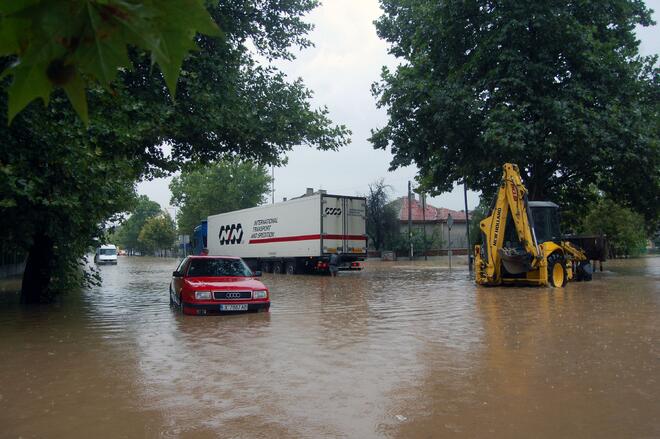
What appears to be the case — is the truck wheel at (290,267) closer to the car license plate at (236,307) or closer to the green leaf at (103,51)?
the car license plate at (236,307)

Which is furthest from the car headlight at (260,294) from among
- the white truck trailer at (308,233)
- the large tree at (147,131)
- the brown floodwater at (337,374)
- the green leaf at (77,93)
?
the white truck trailer at (308,233)

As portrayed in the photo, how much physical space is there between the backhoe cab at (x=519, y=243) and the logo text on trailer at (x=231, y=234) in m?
18.6

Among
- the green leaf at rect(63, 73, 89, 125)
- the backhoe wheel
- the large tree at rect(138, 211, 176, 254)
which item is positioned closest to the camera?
the green leaf at rect(63, 73, 89, 125)

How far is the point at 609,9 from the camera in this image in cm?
2311

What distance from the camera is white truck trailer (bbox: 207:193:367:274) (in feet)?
92.0

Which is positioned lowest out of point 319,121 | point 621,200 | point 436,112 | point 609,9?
point 621,200

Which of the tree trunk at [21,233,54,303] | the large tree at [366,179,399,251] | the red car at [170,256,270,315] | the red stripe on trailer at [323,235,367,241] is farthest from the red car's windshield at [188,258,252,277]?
the large tree at [366,179,399,251]

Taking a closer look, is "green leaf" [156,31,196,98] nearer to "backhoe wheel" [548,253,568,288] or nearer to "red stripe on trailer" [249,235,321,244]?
"backhoe wheel" [548,253,568,288]

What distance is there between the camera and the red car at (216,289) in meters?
12.2

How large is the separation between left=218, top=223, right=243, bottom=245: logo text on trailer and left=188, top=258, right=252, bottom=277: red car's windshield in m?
21.2

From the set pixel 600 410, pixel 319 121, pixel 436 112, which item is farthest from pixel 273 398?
pixel 436 112

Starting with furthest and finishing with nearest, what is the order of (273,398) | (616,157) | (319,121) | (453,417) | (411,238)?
(411,238)
(616,157)
(319,121)
(273,398)
(453,417)

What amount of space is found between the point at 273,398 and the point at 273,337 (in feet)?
12.5

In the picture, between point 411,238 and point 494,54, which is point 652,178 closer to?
point 494,54
